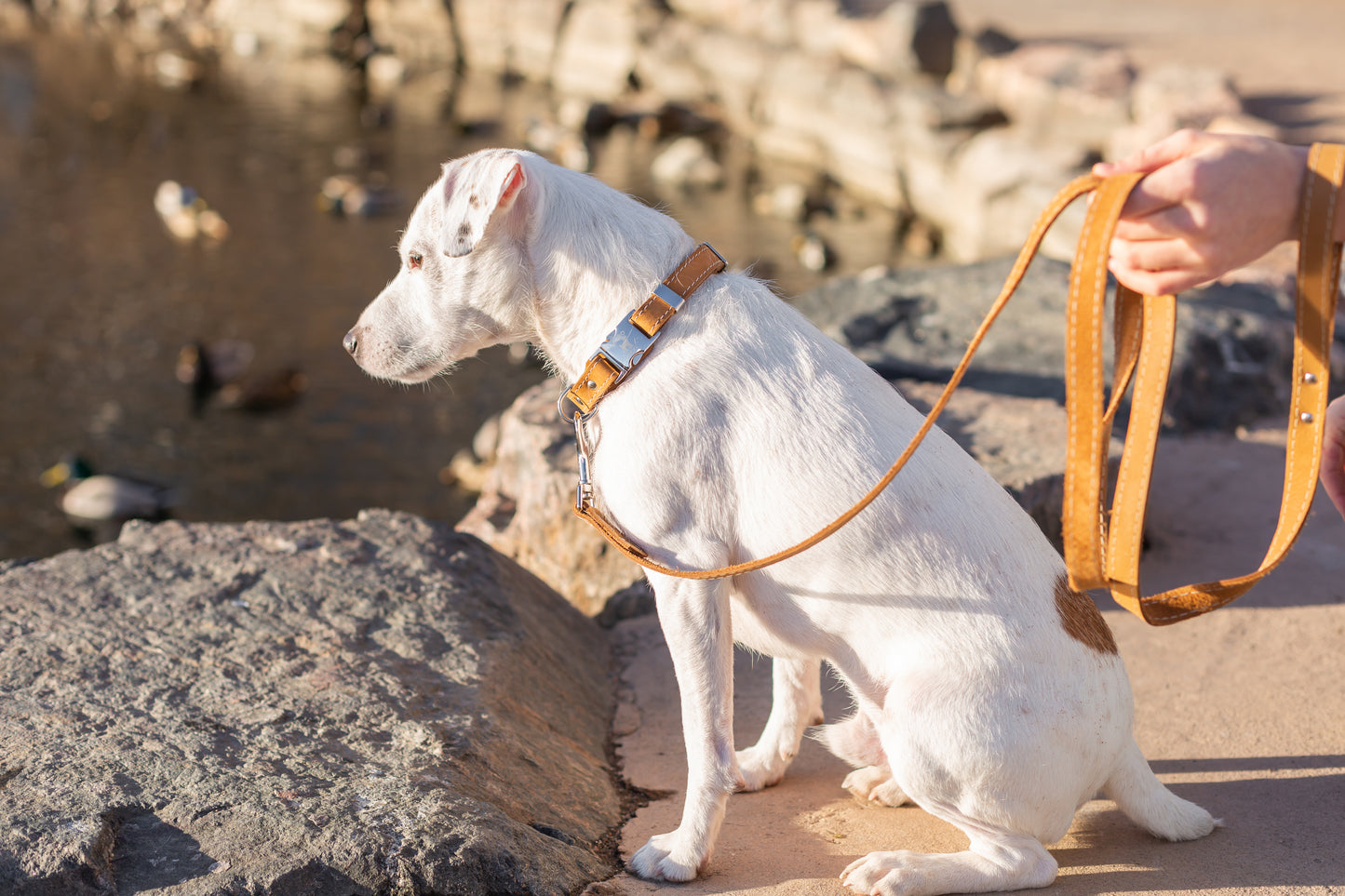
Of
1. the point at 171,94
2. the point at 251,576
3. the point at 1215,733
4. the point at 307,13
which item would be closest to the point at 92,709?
the point at 251,576

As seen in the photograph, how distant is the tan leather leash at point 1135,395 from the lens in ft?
8.20

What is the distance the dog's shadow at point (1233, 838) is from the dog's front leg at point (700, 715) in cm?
95

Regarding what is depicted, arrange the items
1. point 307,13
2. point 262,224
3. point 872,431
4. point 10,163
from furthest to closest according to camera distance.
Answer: point 307,13 < point 10,163 < point 262,224 < point 872,431

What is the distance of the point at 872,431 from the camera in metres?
3.02

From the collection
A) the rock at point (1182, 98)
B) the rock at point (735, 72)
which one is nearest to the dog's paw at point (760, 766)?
the rock at point (1182, 98)

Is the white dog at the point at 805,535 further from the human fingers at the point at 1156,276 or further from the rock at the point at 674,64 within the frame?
the rock at the point at 674,64

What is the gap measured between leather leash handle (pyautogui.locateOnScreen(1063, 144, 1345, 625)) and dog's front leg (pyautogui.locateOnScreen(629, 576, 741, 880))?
937 mm

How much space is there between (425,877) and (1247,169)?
2509mm

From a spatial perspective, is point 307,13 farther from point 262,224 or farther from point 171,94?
point 262,224

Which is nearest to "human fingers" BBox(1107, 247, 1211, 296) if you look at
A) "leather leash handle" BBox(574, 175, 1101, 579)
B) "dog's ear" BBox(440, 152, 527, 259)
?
"leather leash handle" BBox(574, 175, 1101, 579)

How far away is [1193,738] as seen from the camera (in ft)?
13.3

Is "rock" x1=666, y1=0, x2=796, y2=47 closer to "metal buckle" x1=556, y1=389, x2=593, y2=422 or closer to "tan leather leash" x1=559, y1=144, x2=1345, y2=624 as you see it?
"metal buckle" x1=556, y1=389, x2=593, y2=422

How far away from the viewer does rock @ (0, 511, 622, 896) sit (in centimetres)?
285

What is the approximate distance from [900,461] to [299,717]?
2.02 metres
